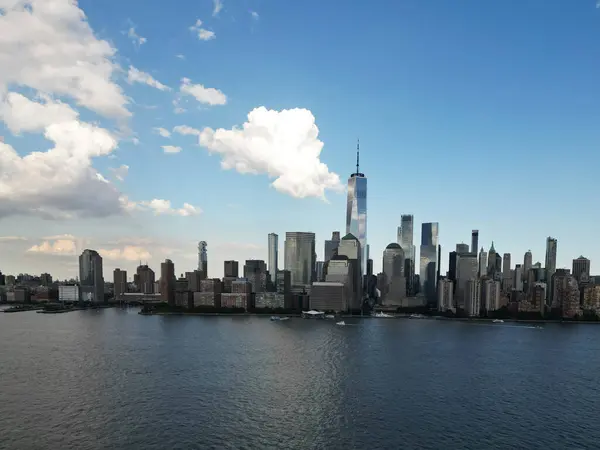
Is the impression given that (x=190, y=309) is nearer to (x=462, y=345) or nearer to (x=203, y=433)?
(x=462, y=345)

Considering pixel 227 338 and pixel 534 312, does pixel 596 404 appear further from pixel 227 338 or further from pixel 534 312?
pixel 534 312

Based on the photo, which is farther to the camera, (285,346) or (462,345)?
(462,345)

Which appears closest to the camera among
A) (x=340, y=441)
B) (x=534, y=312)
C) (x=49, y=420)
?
(x=340, y=441)

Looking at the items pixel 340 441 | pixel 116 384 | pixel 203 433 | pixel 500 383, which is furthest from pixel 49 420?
pixel 500 383

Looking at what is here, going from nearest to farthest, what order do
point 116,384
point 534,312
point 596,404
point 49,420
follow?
point 49,420 < point 596,404 < point 116,384 < point 534,312

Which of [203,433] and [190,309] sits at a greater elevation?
[203,433]

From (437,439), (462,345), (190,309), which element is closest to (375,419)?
(437,439)
